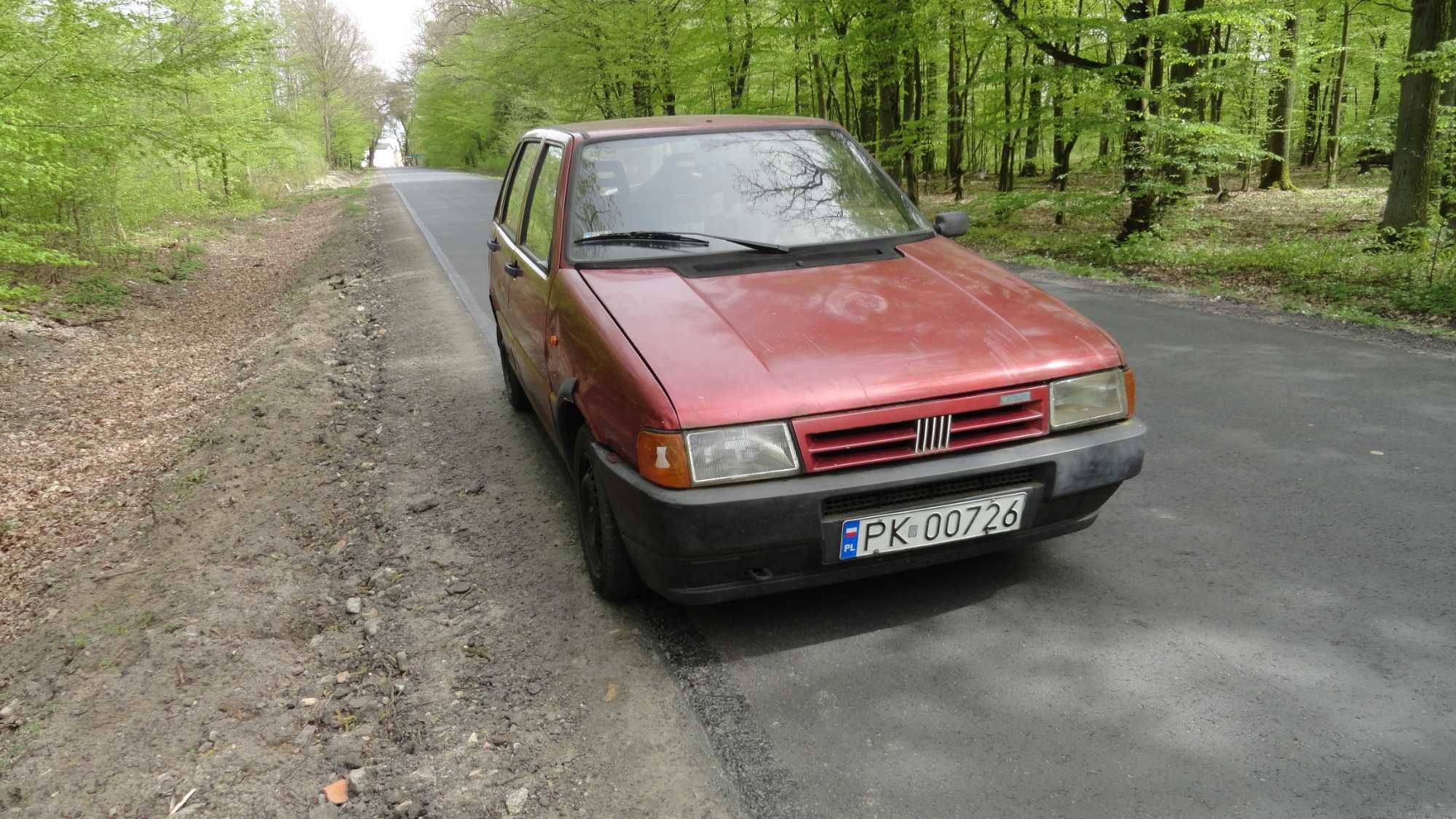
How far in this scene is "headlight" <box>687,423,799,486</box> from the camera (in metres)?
2.73

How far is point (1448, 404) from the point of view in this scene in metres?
4.97

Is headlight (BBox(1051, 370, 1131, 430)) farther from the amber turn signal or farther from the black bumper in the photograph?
the amber turn signal

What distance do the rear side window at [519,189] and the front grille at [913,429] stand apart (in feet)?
9.01

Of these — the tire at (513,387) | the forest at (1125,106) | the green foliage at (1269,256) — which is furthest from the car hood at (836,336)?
the forest at (1125,106)

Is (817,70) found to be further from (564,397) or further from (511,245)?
(564,397)

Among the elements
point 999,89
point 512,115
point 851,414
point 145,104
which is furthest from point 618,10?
point 851,414

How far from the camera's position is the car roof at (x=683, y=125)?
4293mm

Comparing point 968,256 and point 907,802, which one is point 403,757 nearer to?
point 907,802

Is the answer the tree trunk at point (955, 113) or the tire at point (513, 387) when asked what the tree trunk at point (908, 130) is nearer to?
the tree trunk at point (955, 113)

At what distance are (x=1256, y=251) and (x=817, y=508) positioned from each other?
32.6 feet

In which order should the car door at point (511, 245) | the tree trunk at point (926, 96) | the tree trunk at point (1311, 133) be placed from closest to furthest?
the car door at point (511, 245)
the tree trunk at point (926, 96)
the tree trunk at point (1311, 133)

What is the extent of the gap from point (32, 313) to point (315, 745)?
32.5ft

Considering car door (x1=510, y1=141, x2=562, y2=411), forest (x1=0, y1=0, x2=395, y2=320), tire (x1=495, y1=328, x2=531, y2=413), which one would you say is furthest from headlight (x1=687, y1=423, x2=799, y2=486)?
forest (x1=0, y1=0, x2=395, y2=320)

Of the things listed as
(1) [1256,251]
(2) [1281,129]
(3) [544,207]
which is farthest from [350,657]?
(2) [1281,129]
